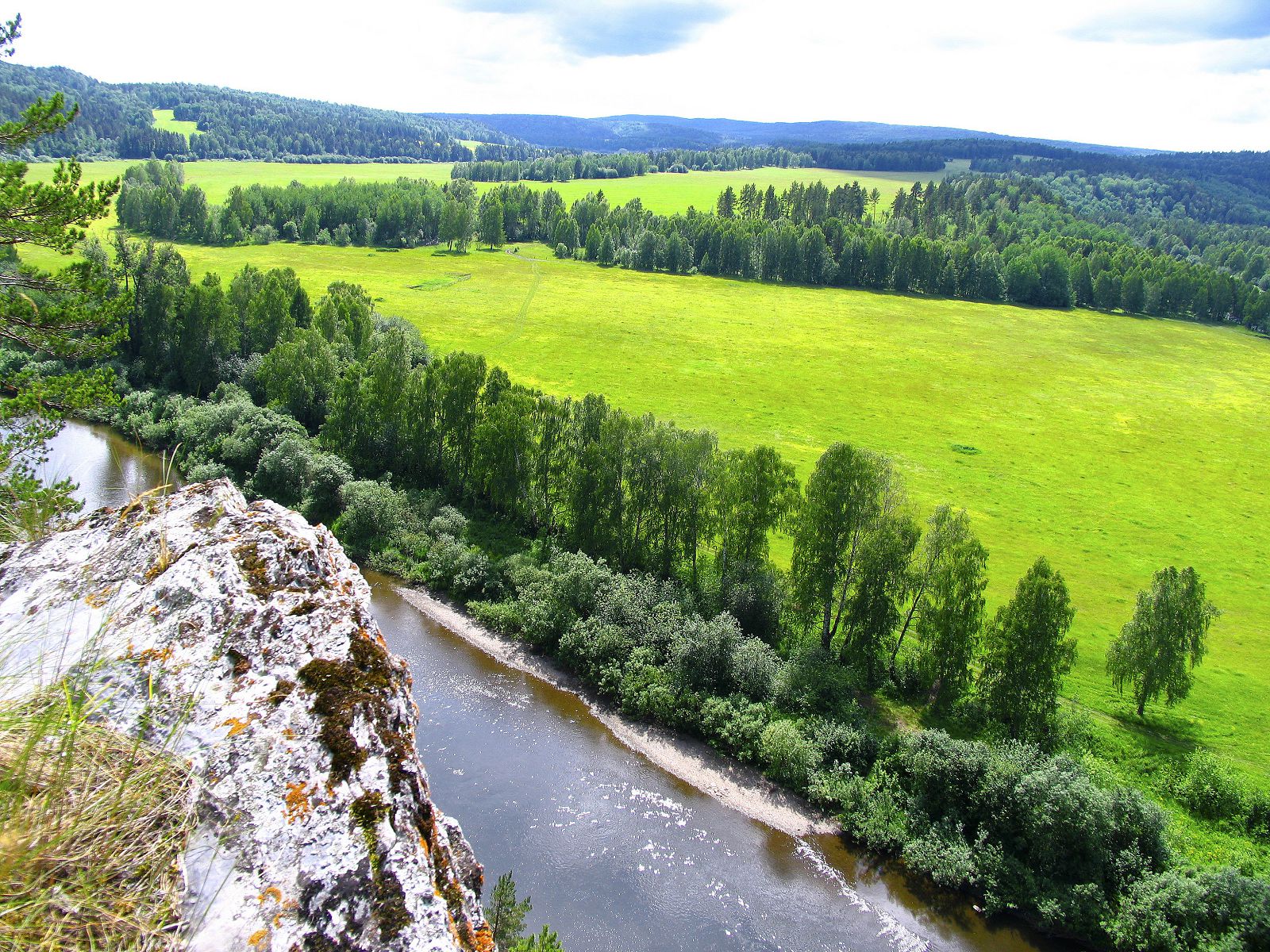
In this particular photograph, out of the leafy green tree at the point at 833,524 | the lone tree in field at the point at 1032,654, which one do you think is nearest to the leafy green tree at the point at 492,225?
the leafy green tree at the point at 833,524

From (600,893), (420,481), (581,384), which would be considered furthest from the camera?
(581,384)

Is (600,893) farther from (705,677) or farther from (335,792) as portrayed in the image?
(335,792)

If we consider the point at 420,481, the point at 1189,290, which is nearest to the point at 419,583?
the point at 420,481

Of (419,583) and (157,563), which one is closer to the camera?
(157,563)

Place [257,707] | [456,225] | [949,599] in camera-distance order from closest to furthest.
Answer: [257,707], [949,599], [456,225]

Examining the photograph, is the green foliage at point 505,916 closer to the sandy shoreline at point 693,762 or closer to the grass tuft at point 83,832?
the sandy shoreline at point 693,762

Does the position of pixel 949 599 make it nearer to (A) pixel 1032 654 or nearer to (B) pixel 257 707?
(A) pixel 1032 654

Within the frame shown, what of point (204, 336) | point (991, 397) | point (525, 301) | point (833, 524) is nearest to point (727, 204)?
point (525, 301)
